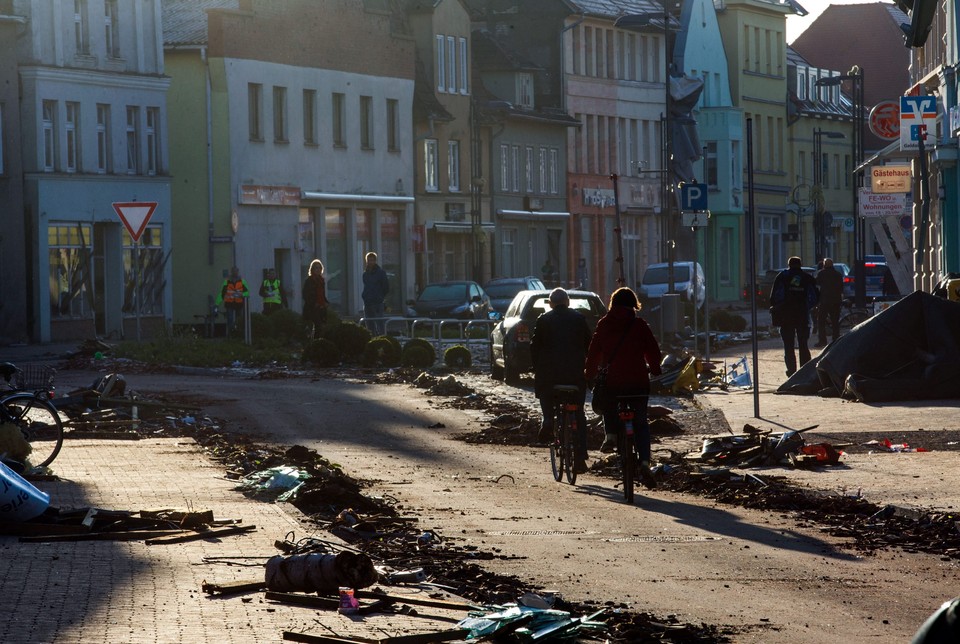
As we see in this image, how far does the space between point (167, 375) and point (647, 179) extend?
60.1 metres

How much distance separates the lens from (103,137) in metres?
53.8

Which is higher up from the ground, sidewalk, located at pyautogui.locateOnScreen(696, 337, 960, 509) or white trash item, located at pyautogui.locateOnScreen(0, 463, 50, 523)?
white trash item, located at pyautogui.locateOnScreen(0, 463, 50, 523)

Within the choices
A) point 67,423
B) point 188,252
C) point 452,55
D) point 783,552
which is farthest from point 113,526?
point 452,55

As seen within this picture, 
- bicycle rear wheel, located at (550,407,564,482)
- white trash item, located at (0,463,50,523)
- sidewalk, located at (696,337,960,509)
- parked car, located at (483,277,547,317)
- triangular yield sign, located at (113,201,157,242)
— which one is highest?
triangular yield sign, located at (113,201,157,242)

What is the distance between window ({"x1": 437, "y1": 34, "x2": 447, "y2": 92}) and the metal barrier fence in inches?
948

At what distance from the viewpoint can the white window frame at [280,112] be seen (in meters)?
62.2

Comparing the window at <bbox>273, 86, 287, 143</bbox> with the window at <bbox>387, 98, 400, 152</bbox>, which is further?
the window at <bbox>387, 98, 400, 152</bbox>

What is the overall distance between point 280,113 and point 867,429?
44030 millimetres

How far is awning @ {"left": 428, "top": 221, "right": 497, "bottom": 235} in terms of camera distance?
70.2 metres

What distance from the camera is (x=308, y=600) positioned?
963 cm

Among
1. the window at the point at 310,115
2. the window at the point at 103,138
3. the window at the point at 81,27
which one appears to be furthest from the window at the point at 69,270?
the window at the point at 310,115

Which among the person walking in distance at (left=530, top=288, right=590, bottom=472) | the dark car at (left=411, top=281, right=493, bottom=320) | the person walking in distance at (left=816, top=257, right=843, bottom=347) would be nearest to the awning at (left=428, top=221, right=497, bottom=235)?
the dark car at (left=411, top=281, right=493, bottom=320)

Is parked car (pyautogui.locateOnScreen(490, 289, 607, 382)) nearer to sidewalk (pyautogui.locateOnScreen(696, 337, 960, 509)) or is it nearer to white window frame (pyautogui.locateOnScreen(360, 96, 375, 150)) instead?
sidewalk (pyautogui.locateOnScreen(696, 337, 960, 509))

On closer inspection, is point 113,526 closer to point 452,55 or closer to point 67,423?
point 67,423
